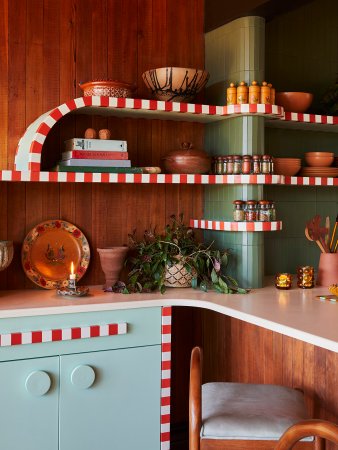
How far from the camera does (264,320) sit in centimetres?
236

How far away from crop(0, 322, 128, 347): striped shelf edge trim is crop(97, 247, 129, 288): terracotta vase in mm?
374

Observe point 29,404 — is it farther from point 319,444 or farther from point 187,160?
point 187,160

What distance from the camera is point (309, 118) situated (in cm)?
333

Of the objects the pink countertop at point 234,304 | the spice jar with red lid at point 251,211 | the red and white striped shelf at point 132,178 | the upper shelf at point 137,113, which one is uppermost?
the upper shelf at point 137,113

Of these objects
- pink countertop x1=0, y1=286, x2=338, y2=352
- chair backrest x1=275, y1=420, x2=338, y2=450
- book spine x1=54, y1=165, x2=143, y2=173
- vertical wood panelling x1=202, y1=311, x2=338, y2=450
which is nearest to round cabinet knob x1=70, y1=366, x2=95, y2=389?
pink countertop x1=0, y1=286, x2=338, y2=352

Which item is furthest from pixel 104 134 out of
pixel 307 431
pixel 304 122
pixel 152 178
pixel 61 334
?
pixel 307 431

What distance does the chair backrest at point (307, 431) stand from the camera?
144cm

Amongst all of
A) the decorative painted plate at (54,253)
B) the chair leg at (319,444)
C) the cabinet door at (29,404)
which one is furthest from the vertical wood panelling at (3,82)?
the chair leg at (319,444)

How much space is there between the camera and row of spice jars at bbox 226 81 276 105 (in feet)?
10.1

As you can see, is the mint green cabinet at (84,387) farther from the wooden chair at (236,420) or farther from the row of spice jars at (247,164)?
the row of spice jars at (247,164)

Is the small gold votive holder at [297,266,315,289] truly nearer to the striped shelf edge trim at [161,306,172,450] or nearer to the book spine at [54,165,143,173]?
the striped shelf edge trim at [161,306,172,450]

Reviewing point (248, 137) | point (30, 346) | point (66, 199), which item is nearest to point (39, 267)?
point (66, 199)

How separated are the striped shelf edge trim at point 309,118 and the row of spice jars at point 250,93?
19 cm

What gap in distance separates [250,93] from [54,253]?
1.23 metres
